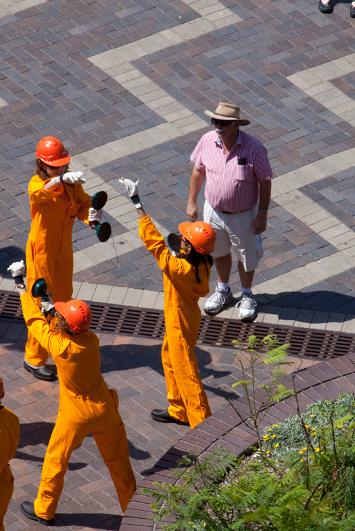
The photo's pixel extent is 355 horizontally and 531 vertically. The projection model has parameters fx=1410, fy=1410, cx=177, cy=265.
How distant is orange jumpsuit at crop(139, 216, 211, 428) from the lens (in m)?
10.1

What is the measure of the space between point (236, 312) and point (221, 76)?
11.8 feet

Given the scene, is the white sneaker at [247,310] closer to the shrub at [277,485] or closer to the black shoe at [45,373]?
the black shoe at [45,373]

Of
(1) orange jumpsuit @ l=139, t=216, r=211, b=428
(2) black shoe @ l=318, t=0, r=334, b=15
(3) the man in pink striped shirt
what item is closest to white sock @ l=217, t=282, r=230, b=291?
(3) the man in pink striped shirt

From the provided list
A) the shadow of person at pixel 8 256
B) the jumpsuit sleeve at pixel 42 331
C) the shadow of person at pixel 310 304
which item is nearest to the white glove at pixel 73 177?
the jumpsuit sleeve at pixel 42 331

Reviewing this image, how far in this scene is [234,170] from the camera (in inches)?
449

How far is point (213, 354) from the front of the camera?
1169 cm

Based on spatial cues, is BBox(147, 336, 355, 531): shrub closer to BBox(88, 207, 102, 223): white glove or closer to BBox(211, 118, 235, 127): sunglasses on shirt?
BBox(88, 207, 102, 223): white glove

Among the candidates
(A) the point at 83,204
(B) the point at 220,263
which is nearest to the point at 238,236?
(B) the point at 220,263

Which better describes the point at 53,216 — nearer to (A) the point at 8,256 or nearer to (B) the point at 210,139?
(B) the point at 210,139

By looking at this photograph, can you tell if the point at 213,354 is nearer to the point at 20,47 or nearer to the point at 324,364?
the point at 324,364

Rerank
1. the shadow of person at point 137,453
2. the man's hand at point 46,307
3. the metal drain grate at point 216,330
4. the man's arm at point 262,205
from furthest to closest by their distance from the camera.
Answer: the metal drain grate at point 216,330 < the man's arm at point 262,205 < the shadow of person at point 137,453 < the man's hand at point 46,307

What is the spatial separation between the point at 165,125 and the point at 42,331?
500 centimetres

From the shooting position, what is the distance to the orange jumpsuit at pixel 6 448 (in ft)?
29.7

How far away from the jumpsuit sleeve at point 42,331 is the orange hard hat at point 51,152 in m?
1.22
